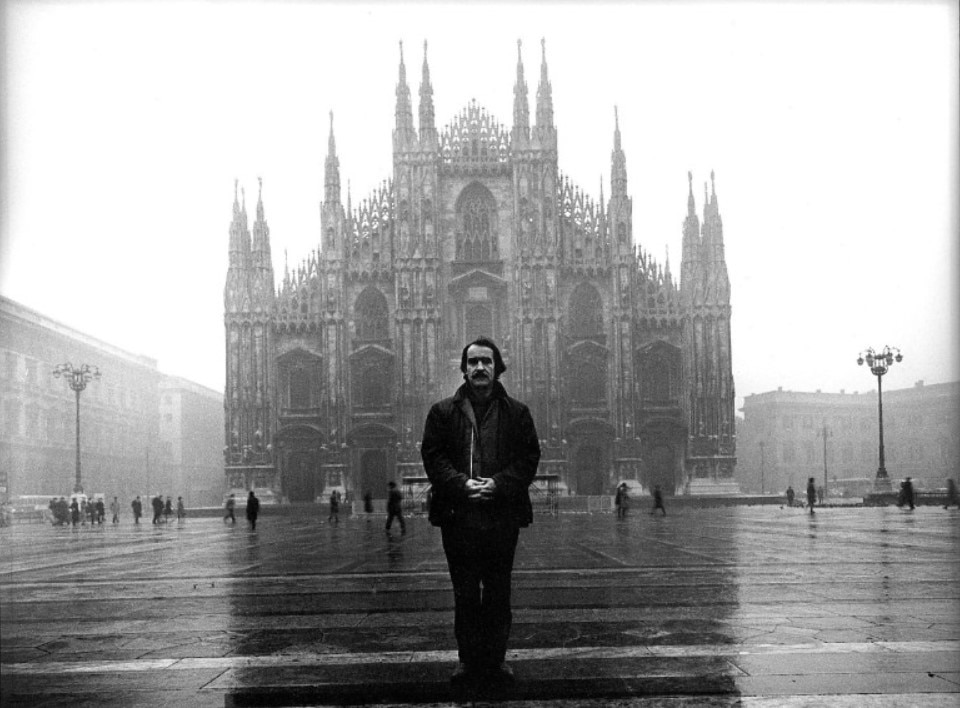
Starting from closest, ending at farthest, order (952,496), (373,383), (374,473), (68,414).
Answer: (952,496) < (374,473) < (373,383) < (68,414)

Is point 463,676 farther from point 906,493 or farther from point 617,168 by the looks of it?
point 617,168

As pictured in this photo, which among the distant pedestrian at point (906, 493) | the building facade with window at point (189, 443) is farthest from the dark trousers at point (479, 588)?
the building facade with window at point (189, 443)

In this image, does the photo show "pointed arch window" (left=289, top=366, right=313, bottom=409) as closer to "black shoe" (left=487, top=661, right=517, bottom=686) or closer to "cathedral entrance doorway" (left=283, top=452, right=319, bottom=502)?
"cathedral entrance doorway" (left=283, top=452, right=319, bottom=502)

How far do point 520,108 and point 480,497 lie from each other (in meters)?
48.3

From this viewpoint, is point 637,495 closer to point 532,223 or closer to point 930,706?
point 532,223

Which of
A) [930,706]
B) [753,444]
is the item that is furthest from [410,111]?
[753,444]

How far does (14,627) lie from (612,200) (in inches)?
1810

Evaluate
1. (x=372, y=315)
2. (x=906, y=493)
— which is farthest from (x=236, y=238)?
(x=906, y=493)

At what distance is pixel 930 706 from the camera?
4992 millimetres

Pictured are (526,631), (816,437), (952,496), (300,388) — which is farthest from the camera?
(816,437)

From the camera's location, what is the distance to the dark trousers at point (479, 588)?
18.4 ft

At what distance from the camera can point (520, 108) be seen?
2048 inches

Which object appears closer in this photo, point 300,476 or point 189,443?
point 300,476

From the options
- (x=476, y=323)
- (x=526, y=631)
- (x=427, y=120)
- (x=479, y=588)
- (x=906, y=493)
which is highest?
(x=427, y=120)
